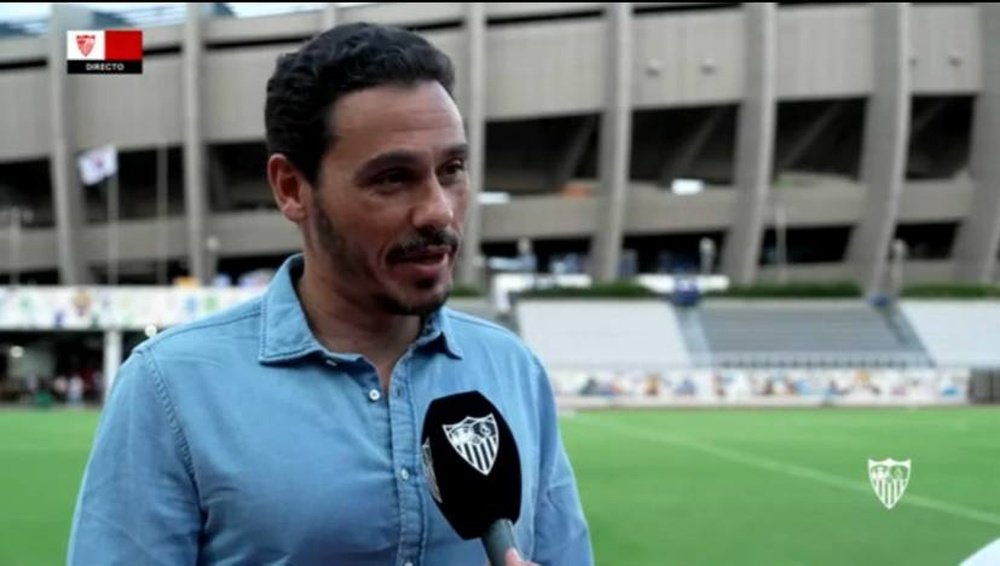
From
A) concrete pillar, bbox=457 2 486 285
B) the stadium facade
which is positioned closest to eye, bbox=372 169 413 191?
the stadium facade

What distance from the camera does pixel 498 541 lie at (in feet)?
6.39

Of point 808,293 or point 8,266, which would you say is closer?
point 808,293

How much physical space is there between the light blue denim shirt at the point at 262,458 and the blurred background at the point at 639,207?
78.0 ft

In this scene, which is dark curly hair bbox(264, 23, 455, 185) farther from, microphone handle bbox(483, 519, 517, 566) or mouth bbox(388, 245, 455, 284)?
microphone handle bbox(483, 519, 517, 566)

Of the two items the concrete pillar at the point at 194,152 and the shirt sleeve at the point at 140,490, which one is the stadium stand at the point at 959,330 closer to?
the concrete pillar at the point at 194,152

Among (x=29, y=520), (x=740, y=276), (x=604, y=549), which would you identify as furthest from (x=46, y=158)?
(x=604, y=549)

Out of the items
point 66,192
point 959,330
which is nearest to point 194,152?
point 66,192

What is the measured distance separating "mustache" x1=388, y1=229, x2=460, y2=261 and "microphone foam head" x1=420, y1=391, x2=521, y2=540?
0.76 feet

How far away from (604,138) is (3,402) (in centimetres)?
1999

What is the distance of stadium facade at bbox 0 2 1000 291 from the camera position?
4384cm

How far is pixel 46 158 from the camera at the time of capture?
44.4 metres

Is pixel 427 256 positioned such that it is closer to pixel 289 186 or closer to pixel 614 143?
pixel 289 186

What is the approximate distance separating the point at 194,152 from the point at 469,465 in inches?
1707

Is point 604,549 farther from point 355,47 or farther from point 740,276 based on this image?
point 740,276
